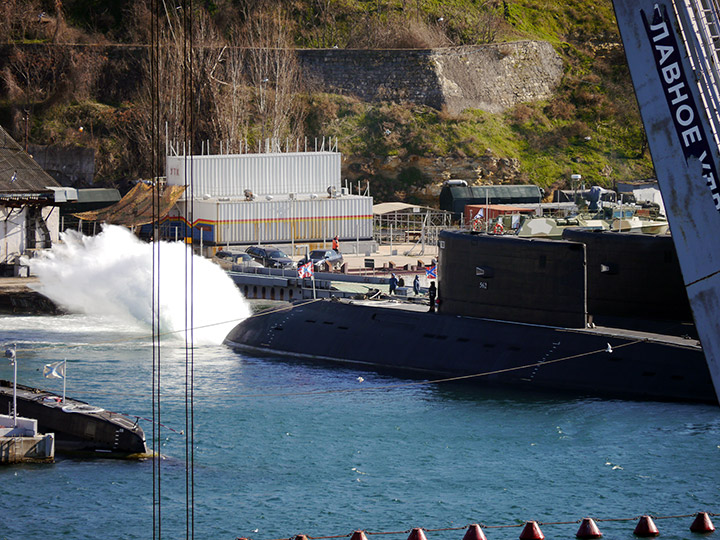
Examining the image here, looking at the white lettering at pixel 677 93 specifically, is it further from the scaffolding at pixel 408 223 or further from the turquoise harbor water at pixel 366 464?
the scaffolding at pixel 408 223

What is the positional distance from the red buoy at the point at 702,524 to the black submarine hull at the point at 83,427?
13119 millimetres

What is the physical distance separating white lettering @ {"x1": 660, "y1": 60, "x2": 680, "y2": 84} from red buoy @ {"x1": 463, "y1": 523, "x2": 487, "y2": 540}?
33.3 ft

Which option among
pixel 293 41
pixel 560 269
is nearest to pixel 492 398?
pixel 560 269

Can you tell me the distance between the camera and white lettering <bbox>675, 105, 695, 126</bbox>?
49.0ft

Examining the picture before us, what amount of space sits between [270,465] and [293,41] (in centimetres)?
6507

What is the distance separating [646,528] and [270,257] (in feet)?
127

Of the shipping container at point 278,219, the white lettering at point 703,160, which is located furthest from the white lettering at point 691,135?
the shipping container at point 278,219

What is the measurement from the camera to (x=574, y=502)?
80.9 ft

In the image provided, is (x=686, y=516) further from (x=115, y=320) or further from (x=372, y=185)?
(x=372, y=185)

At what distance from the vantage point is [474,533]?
860 inches

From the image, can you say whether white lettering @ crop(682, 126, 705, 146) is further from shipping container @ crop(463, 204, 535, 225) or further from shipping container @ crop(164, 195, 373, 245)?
shipping container @ crop(463, 204, 535, 225)

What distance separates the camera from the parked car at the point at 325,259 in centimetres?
5875

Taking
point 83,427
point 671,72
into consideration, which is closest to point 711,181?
point 671,72

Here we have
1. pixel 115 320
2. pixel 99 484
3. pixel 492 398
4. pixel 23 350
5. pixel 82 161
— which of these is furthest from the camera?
pixel 82 161
